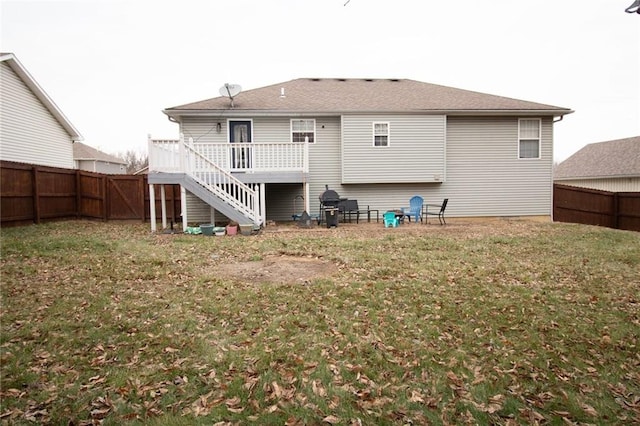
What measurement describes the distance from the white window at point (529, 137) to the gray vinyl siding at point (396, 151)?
125 inches

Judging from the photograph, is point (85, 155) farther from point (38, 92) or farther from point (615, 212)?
point (615, 212)

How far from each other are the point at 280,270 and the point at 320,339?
2.72 m

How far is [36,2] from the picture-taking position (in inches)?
397

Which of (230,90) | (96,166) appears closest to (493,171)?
(230,90)

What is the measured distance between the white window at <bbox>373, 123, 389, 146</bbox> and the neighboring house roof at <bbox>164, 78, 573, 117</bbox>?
1.90 ft

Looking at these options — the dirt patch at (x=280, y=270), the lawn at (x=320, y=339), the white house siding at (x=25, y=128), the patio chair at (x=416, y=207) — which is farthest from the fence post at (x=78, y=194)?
the patio chair at (x=416, y=207)

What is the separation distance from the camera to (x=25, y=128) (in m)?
16.7

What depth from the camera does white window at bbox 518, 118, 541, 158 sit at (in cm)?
1449

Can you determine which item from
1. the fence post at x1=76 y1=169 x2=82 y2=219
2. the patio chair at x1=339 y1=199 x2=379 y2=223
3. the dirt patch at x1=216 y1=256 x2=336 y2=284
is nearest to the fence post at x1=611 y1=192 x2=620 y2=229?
the patio chair at x1=339 y1=199 x2=379 y2=223

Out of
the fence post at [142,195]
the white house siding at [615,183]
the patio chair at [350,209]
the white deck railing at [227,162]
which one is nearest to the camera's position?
the white deck railing at [227,162]

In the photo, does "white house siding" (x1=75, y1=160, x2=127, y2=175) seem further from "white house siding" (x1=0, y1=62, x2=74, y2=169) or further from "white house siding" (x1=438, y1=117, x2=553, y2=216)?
"white house siding" (x1=438, y1=117, x2=553, y2=216)

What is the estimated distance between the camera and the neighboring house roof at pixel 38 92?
1520 cm

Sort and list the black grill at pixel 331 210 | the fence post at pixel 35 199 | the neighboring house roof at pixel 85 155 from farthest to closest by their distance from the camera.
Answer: the neighboring house roof at pixel 85 155
the fence post at pixel 35 199
the black grill at pixel 331 210

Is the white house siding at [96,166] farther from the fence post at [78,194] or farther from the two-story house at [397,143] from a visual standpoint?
the two-story house at [397,143]
